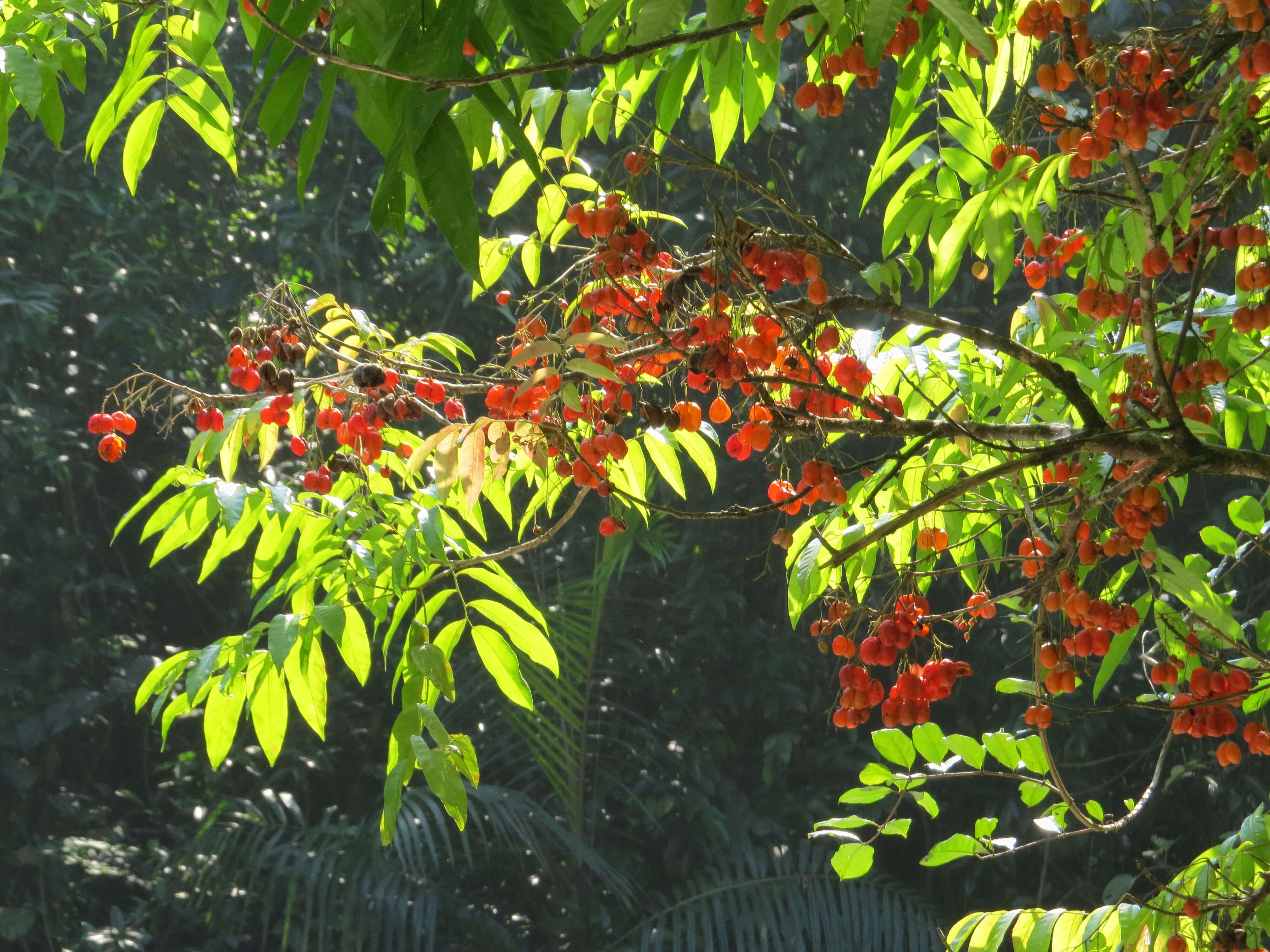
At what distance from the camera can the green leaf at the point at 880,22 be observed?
1.92 feet

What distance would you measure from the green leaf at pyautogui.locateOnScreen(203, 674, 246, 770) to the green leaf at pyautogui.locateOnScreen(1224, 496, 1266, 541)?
3.48 feet

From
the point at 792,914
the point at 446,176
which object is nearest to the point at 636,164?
the point at 446,176

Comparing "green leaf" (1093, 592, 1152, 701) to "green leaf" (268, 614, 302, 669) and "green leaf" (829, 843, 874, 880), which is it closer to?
"green leaf" (829, 843, 874, 880)

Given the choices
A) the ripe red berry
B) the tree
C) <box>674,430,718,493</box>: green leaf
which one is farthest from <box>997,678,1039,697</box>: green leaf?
the ripe red berry

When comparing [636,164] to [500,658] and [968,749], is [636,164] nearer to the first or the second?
[500,658]

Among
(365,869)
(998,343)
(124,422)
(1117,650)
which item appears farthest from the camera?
(365,869)

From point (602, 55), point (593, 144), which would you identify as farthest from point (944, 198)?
point (593, 144)

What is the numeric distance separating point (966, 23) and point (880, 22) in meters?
0.13

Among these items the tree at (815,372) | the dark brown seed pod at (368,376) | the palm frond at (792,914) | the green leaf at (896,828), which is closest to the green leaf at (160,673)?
the tree at (815,372)

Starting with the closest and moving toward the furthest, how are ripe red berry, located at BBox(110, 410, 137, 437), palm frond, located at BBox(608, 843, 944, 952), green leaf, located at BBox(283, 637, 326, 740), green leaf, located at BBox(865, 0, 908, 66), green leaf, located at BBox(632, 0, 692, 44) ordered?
green leaf, located at BBox(865, 0, 908, 66), green leaf, located at BBox(632, 0, 692, 44), green leaf, located at BBox(283, 637, 326, 740), ripe red berry, located at BBox(110, 410, 137, 437), palm frond, located at BBox(608, 843, 944, 952)

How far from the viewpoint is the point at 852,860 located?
1.18 meters

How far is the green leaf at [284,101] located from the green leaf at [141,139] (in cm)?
39

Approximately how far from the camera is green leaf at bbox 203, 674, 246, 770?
3.80 feet

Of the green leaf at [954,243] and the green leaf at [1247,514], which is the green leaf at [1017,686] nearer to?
the green leaf at [1247,514]
